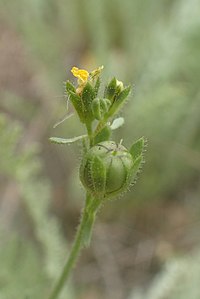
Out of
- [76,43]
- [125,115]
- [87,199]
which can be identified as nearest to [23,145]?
[125,115]

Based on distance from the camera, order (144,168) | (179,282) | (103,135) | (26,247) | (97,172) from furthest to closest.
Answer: (144,168), (179,282), (26,247), (103,135), (97,172)

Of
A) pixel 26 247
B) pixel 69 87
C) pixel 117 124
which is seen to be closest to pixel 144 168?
pixel 26 247

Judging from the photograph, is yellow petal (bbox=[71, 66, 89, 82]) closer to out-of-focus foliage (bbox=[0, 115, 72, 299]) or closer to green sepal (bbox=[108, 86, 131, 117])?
green sepal (bbox=[108, 86, 131, 117])

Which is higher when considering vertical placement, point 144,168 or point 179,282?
point 144,168

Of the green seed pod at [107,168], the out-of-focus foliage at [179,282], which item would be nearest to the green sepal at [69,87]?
the green seed pod at [107,168]

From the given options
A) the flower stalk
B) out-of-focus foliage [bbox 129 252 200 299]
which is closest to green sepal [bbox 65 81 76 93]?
the flower stalk

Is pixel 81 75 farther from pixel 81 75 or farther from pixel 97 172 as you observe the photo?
pixel 97 172

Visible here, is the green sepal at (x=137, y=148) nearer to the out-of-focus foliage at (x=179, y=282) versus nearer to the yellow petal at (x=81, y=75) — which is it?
the yellow petal at (x=81, y=75)

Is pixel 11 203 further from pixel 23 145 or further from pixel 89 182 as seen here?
pixel 89 182
